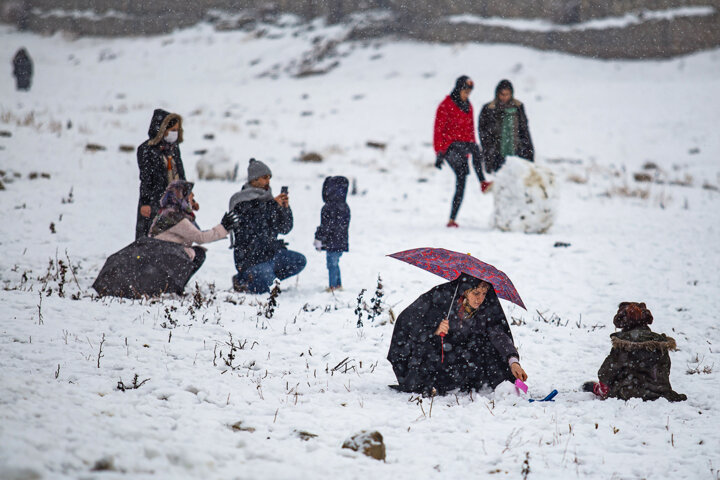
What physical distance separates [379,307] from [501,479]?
9.81ft

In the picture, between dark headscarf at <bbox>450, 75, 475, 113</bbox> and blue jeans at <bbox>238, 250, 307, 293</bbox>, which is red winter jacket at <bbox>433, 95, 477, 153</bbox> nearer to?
dark headscarf at <bbox>450, 75, 475, 113</bbox>

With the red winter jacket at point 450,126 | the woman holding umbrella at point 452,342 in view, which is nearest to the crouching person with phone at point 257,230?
the woman holding umbrella at point 452,342

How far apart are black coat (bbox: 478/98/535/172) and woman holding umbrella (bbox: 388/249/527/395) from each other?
5647 millimetres

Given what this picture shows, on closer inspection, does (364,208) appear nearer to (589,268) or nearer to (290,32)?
(589,268)

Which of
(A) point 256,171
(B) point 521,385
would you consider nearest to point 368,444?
(B) point 521,385

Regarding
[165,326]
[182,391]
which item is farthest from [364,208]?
[182,391]

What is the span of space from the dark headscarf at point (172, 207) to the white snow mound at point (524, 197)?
17.7ft

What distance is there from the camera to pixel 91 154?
14.6 m

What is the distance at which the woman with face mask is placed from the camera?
261 inches

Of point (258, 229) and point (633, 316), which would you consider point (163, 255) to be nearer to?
point (258, 229)

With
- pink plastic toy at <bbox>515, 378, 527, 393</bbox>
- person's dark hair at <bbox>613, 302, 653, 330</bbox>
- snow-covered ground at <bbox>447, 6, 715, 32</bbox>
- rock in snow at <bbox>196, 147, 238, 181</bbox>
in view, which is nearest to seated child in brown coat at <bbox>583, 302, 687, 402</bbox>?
person's dark hair at <bbox>613, 302, 653, 330</bbox>

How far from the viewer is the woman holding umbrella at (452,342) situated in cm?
435

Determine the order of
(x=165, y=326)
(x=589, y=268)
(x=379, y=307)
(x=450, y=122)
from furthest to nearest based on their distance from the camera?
(x=450, y=122)
(x=589, y=268)
(x=379, y=307)
(x=165, y=326)

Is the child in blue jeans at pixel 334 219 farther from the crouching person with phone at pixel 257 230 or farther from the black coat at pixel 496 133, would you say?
the black coat at pixel 496 133
